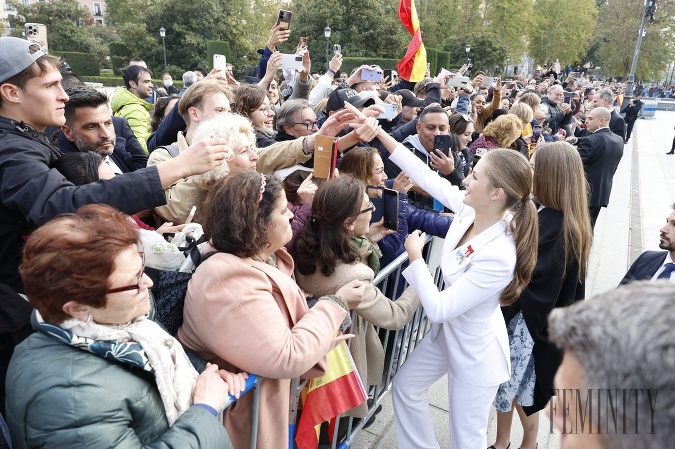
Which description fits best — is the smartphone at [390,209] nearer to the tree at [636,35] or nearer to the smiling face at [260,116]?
the smiling face at [260,116]

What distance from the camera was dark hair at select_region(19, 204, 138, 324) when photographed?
127 cm

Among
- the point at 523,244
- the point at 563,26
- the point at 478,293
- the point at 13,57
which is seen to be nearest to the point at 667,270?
the point at 523,244

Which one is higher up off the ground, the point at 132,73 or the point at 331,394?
the point at 132,73

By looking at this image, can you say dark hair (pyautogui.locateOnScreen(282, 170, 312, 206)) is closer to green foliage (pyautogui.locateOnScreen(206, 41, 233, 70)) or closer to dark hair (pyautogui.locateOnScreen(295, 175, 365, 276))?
dark hair (pyautogui.locateOnScreen(295, 175, 365, 276))

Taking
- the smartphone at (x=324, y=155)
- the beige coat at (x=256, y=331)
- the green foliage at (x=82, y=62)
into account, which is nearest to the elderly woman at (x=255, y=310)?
the beige coat at (x=256, y=331)

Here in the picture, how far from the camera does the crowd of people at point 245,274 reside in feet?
4.20

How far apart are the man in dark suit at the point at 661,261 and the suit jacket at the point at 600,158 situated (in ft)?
14.4

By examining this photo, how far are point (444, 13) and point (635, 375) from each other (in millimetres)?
44294

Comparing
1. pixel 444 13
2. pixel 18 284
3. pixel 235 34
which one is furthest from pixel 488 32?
pixel 18 284

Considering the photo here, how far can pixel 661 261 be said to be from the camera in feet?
9.47

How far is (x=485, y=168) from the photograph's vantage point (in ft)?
8.29

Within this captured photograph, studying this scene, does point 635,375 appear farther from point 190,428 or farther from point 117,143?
point 117,143

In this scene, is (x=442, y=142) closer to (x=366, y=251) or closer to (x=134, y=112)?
(x=366, y=251)

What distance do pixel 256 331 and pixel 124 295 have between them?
48cm
